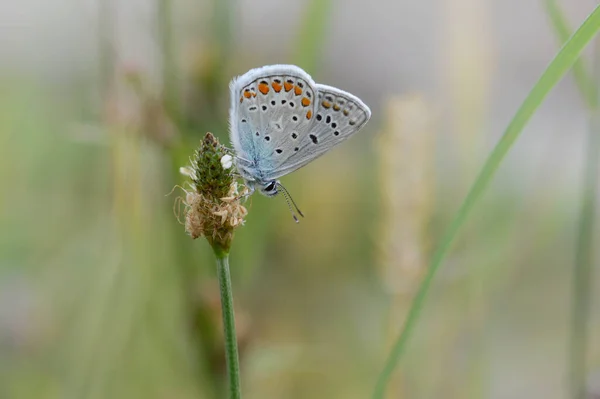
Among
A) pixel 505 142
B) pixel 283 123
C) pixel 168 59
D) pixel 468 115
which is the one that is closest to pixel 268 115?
pixel 283 123

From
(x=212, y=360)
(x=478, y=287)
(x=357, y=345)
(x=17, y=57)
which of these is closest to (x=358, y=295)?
(x=357, y=345)

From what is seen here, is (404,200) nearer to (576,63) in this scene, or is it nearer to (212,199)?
(576,63)

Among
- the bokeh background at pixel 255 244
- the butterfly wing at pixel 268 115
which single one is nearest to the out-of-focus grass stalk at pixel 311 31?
the bokeh background at pixel 255 244

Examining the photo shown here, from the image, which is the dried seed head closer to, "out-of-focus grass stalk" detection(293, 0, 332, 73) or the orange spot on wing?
the orange spot on wing

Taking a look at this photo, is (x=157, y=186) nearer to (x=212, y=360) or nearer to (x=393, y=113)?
(x=212, y=360)

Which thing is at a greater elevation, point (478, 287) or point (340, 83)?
point (478, 287)

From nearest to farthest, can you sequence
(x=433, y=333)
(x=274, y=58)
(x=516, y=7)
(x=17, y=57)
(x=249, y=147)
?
(x=249, y=147), (x=433, y=333), (x=17, y=57), (x=274, y=58), (x=516, y=7)

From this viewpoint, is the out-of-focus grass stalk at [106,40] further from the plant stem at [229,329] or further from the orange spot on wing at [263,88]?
the plant stem at [229,329]
